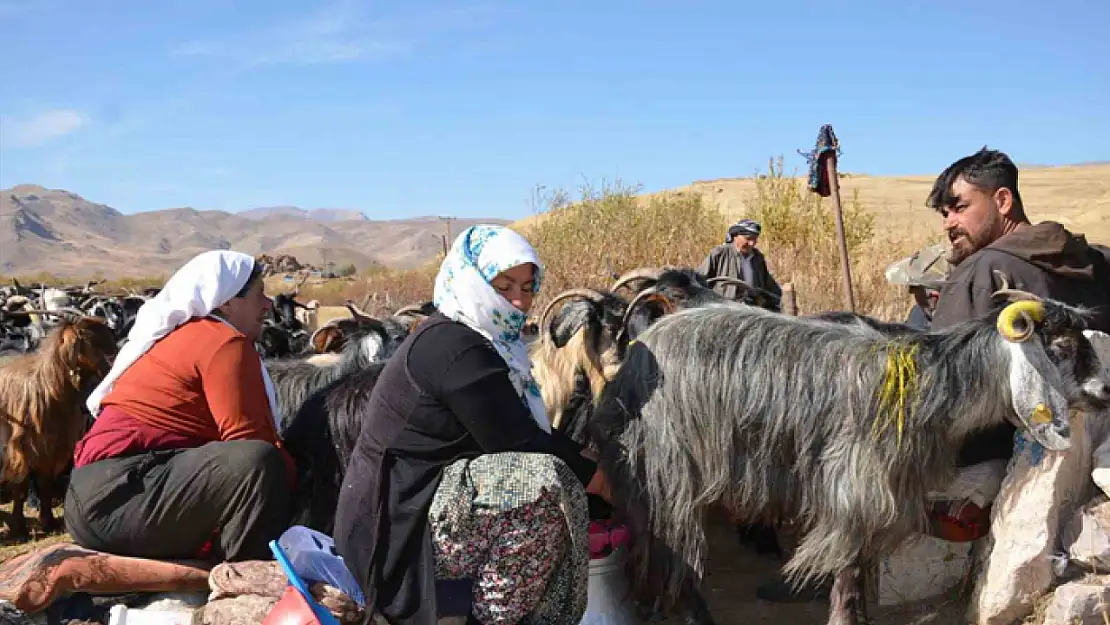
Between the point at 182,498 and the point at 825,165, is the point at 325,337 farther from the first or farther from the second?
the point at 825,165

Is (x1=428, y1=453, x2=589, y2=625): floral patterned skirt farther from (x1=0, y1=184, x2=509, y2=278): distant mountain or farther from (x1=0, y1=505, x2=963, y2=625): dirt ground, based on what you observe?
(x1=0, y1=184, x2=509, y2=278): distant mountain

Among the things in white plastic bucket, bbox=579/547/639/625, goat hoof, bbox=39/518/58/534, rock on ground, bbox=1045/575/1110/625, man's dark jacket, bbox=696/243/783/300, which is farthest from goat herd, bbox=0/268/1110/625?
man's dark jacket, bbox=696/243/783/300

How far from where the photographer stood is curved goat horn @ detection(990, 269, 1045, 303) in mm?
3686

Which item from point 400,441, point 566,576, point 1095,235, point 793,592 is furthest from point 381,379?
point 1095,235

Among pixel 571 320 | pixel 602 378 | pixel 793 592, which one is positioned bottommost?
pixel 793 592

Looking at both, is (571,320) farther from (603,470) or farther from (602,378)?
(603,470)

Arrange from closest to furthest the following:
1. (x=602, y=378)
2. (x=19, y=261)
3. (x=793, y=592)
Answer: (x=793, y=592)
(x=602, y=378)
(x=19, y=261)

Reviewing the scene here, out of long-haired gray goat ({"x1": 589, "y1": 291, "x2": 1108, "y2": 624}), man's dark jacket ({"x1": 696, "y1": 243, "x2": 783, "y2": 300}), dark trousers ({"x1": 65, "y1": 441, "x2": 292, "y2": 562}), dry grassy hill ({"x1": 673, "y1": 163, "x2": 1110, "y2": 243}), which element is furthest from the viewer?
dry grassy hill ({"x1": 673, "y1": 163, "x2": 1110, "y2": 243})

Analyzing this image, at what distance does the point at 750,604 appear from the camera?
480 cm

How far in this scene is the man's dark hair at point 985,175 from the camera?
4.11 metres

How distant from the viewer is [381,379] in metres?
3.32

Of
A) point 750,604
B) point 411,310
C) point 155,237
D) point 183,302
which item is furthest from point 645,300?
point 155,237

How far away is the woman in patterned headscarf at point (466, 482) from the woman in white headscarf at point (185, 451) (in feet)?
1.77

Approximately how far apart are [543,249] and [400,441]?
11208 mm
